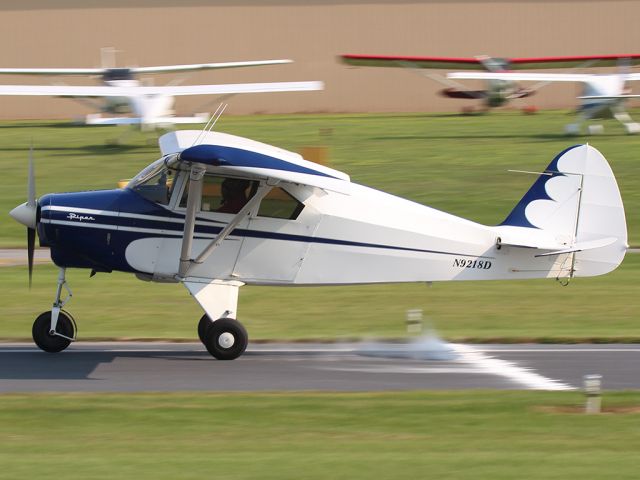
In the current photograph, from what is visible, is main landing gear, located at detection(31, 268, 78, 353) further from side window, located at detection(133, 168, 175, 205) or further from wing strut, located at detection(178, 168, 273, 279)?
wing strut, located at detection(178, 168, 273, 279)

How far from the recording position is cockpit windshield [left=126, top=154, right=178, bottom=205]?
12.5 m

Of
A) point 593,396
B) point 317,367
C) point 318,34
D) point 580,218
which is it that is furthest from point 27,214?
point 318,34

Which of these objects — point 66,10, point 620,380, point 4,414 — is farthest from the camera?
point 66,10

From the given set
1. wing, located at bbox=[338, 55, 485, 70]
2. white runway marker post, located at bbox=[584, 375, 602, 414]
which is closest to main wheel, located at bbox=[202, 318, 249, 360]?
white runway marker post, located at bbox=[584, 375, 602, 414]

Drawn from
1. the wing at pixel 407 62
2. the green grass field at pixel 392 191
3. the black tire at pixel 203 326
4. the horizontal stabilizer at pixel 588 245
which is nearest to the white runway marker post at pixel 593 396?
the horizontal stabilizer at pixel 588 245

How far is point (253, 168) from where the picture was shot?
11.8m

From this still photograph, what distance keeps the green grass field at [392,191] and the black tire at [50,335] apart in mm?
1131

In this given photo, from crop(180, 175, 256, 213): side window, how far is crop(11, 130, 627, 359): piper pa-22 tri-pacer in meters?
0.01

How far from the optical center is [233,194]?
12500mm

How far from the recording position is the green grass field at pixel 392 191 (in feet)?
49.3

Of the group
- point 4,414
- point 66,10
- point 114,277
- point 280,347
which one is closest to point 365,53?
point 66,10

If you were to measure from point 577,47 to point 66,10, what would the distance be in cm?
2808

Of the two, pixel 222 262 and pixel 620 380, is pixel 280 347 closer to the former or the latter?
pixel 222 262

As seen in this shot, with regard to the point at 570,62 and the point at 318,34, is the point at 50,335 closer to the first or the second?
the point at 570,62
